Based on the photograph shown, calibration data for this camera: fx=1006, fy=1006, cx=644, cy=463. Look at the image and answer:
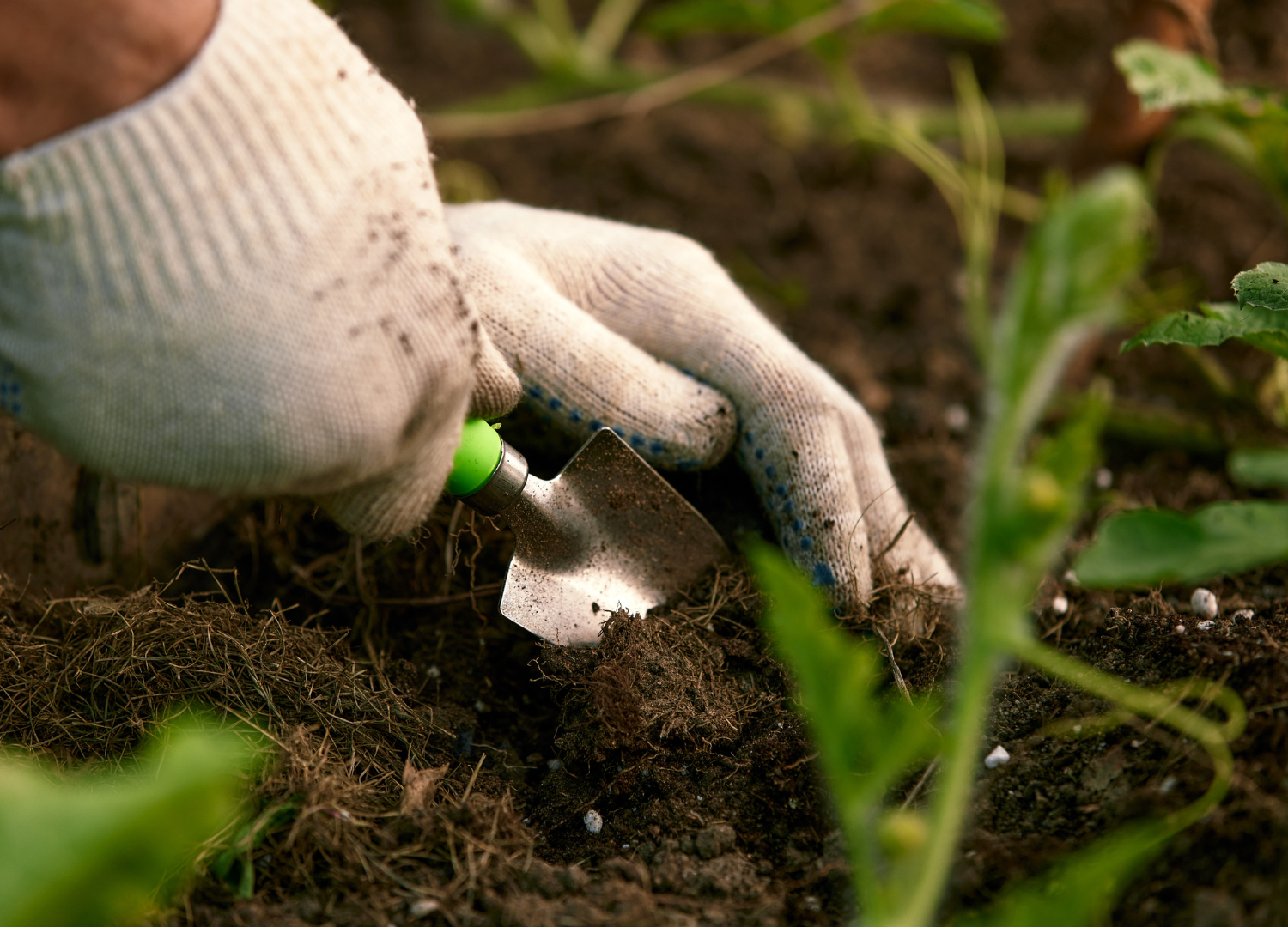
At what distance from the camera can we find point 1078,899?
67cm

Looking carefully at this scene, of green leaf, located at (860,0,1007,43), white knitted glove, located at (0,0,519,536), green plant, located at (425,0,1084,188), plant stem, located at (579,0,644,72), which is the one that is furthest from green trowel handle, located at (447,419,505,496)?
plant stem, located at (579,0,644,72)

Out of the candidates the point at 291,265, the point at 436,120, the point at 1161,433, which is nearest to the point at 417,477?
the point at 291,265

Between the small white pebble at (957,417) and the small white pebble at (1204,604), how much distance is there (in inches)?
29.0

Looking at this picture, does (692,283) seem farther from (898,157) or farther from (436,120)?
(898,157)

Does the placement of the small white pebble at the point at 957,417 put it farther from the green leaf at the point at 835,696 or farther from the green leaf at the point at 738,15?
the green leaf at the point at 835,696

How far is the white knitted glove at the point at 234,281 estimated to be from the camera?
33.4 inches

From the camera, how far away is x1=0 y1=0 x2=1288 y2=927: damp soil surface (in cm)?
94

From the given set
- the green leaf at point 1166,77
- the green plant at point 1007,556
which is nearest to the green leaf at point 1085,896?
the green plant at point 1007,556

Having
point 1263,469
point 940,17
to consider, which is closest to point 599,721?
point 1263,469

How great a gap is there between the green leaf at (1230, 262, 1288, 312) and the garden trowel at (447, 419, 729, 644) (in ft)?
2.26

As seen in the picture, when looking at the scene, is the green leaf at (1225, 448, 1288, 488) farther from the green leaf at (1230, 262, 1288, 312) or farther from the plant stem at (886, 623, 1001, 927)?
the green leaf at (1230, 262, 1288, 312)

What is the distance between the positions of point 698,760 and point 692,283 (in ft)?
2.22

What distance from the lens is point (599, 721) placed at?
1134mm

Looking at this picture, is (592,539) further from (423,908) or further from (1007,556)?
(1007,556)
